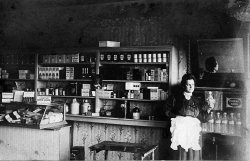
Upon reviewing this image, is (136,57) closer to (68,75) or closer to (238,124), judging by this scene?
(68,75)

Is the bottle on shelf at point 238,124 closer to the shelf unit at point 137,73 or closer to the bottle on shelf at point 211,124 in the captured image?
the bottle on shelf at point 211,124

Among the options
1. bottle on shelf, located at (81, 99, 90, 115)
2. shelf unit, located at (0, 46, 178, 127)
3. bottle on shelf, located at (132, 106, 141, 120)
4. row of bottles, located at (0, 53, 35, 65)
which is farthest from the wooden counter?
row of bottles, located at (0, 53, 35, 65)

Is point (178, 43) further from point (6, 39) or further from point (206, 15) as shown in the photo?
point (6, 39)

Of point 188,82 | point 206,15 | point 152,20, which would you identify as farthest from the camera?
point 152,20

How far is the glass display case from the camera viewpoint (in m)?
5.39

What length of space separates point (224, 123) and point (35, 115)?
3.28 m

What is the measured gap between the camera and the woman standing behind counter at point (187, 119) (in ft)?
16.0

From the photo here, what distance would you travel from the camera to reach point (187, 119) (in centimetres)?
494

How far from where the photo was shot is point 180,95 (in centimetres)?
510

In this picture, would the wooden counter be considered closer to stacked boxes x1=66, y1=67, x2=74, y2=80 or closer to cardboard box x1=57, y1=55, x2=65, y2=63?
stacked boxes x1=66, y1=67, x2=74, y2=80

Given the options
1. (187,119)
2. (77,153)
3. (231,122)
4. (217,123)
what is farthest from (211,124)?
(77,153)

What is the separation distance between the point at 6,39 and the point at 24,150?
3659 mm

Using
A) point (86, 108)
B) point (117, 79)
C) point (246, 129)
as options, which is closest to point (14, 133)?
point (86, 108)

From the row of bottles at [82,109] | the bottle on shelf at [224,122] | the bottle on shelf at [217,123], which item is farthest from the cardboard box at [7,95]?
the bottle on shelf at [224,122]
